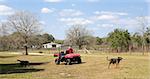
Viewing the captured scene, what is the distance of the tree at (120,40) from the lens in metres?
78.2

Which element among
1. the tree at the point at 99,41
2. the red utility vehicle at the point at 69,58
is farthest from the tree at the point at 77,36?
the red utility vehicle at the point at 69,58

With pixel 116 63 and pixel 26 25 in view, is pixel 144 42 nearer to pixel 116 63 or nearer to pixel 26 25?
pixel 26 25

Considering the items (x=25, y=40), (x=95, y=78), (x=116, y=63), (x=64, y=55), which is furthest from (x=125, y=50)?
(x=95, y=78)

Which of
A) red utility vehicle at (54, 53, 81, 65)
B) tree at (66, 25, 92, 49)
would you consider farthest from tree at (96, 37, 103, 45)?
red utility vehicle at (54, 53, 81, 65)

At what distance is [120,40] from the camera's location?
80.2 meters

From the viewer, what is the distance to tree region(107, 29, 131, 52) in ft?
257

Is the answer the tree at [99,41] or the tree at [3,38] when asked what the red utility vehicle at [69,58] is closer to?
the tree at [3,38]

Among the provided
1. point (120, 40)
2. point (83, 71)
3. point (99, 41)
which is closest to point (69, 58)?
point (83, 71)

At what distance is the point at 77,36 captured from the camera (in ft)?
464

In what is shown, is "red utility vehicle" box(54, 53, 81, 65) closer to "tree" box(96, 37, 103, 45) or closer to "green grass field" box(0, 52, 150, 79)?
"green grass field" box(0, 52, 150, 79)

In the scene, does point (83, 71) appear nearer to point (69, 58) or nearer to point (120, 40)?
point (69, 58)

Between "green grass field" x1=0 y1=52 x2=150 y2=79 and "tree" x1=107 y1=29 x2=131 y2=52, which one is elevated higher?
"tree" x1=107 y1=29 x2=131 y2=52

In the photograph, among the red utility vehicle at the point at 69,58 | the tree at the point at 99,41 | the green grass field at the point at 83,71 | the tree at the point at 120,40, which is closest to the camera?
the green grass field at the point at 83,71

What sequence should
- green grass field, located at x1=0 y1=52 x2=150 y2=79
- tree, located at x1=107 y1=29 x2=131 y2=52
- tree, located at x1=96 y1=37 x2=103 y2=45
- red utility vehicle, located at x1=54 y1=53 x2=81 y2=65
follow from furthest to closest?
tree, located at x1=96 y1=37 x2=103 y2=45 → tree, located at x1=107 y1=29 x2=131 y2=52 → red utility vehicle, located at x1=54 y1=53 x2=81 y2=65 → green grass field, located at x1=0 y1=52 x2=150 y2=79
